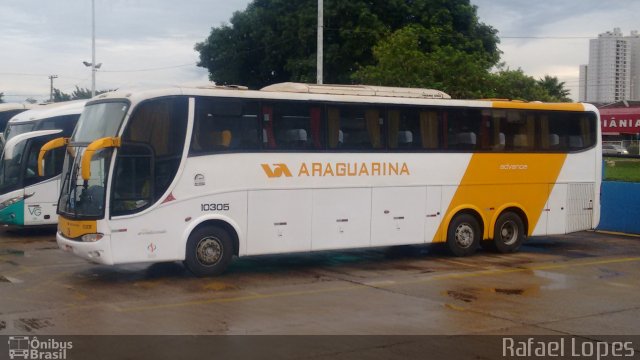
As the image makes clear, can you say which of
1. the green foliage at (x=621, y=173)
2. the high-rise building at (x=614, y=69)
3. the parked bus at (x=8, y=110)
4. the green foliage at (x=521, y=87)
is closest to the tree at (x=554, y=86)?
the green foliage at (x=521, y=87)

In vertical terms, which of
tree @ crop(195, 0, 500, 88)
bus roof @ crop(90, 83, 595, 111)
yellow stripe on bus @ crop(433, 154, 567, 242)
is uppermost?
tree @ crop(195, 0, 500, 88)

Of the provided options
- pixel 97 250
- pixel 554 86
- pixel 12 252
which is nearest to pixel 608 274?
pixel 97 250

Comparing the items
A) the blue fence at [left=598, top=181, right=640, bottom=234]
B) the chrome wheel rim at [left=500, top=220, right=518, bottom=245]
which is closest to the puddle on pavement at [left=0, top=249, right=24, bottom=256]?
the chrome wheel rim at [left=500, top=220, right=518, bottom=245]

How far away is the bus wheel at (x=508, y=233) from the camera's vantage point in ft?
55.3

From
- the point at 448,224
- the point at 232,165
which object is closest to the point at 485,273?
the point at 448,224

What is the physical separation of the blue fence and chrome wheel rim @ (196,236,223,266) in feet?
40.1

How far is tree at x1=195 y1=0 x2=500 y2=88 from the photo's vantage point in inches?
1441

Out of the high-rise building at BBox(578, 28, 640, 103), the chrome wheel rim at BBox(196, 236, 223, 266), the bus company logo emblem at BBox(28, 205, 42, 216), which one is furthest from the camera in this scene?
the high-rise building at BBox(578, 28, 640, 103)

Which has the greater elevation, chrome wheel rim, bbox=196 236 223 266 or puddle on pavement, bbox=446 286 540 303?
chrome wheel rim, bbox=196 236 223 266

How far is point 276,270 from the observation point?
14.5 metres

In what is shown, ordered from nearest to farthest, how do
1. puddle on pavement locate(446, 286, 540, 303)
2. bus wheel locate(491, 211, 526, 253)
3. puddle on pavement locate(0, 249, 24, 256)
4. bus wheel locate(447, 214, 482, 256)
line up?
puddle on pavement locate(446, 286, 540, 303)
bus wheel locate(447, 214, 482, 256)
puddle on pavement locate(0, 249, 24, 256)
bus wheel locate(491, 211, 526, 253)

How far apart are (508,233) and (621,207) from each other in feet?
20.0
